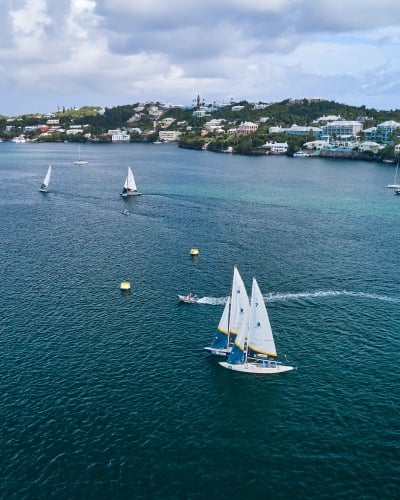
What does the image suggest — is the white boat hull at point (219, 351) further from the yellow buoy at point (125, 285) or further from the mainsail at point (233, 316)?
the yellow buoy at point (125, 285)

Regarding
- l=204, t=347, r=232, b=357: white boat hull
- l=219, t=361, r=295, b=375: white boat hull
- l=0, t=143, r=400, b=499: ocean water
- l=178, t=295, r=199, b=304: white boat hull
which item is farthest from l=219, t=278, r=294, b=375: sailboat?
l=178, t=295, r=199, b=304: white boat hull

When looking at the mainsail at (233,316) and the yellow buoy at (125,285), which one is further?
the yellow buoy at (125,285)

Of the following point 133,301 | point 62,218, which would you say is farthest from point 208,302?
point 62,218

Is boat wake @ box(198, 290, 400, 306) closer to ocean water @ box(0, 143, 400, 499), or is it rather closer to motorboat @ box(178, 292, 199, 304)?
ocean water @ box(0, 143, 400, 499)

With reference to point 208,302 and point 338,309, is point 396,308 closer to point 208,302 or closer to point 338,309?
point 338,309

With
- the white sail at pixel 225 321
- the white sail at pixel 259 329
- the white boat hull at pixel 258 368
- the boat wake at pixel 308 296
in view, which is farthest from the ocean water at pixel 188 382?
the white sail at pixel 225 321

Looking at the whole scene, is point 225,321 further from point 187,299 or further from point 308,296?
point 308,296
